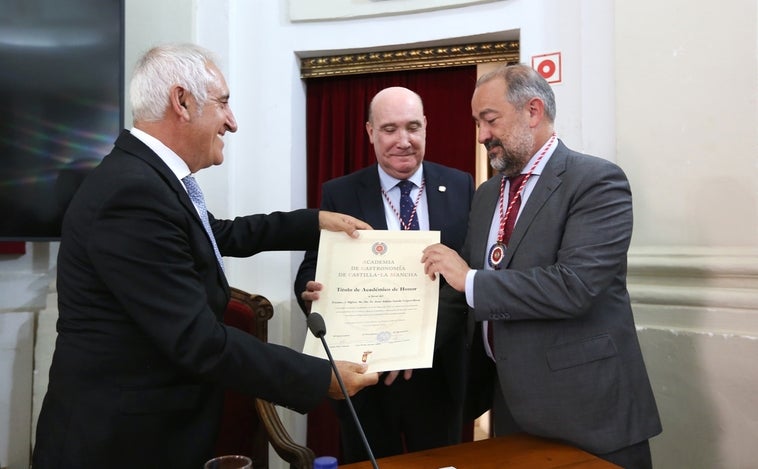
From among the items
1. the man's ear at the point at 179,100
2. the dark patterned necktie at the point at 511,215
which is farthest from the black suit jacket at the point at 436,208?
the man's ear at the point at 179,100

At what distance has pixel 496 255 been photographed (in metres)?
1.99

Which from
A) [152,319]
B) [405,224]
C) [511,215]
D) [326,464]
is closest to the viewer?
[326,464]

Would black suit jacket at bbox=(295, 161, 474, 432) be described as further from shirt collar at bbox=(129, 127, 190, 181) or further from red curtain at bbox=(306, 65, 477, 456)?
red curtain at bbox=(306, 65, 477, 456)

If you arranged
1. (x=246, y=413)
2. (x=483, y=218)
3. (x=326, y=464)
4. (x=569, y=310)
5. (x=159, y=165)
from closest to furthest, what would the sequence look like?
(x=326, y=464) → (x=159, y=165) → (x=569, y=310) → (x=483, y=218) → (x=246, y=413)

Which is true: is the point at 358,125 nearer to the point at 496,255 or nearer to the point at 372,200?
the point at 372,200

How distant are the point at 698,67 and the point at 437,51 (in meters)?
1.48

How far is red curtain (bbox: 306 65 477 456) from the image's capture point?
373 centimetres

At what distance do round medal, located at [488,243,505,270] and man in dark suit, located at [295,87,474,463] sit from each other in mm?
320

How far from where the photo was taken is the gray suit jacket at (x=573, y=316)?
5.75 ft

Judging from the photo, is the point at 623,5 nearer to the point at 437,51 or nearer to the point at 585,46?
the point at 585,46

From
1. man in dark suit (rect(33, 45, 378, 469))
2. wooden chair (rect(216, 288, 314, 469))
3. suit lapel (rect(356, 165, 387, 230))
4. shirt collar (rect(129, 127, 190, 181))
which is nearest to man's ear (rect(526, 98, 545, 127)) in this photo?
suit lapel (rect(356, 165, 387, 230))

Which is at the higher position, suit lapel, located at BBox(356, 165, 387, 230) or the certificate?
A: suit lapel, located at BBox(356, 165, 387, 230)

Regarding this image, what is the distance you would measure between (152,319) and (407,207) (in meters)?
1.38

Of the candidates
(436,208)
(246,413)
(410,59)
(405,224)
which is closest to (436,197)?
(436,208)
